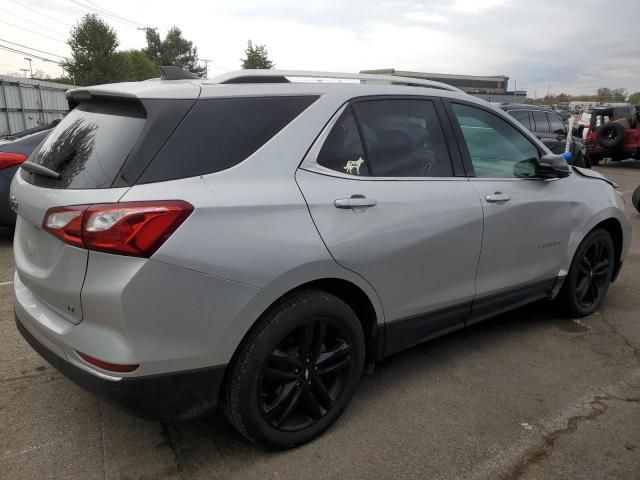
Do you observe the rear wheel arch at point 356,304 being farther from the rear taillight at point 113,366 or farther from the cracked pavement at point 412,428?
the rear taillight at point 113,366

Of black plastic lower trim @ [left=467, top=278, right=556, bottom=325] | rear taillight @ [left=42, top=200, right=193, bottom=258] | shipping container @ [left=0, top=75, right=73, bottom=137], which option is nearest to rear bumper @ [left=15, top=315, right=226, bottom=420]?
rear taillight @ [left=42, top=200, right=193, bottom=258]

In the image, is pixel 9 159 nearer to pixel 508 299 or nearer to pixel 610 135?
pixel 508 299

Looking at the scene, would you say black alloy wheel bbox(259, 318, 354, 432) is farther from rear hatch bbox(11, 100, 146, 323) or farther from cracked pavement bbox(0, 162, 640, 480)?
rear hatch bbox(11, 100, 146, 323)

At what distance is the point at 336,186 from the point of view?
2498 mm

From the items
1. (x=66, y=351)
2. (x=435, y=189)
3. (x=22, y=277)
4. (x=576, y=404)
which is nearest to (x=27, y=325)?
(x=22, y=277)

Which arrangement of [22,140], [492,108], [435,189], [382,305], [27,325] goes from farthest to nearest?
[22,140] → [492,108] → [435,189] → [382,305] → [27,325]

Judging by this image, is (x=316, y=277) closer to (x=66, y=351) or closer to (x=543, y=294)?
(x=66, y=351)

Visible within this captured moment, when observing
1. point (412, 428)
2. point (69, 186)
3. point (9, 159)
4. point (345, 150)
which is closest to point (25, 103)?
point (9, 159)

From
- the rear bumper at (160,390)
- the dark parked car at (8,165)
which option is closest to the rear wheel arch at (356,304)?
the rear bumper at (160,390)

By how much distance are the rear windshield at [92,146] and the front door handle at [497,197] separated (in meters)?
2.02

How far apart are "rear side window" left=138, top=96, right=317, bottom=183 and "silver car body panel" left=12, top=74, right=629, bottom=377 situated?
4cm

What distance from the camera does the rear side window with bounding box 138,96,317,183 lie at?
2.11 meters

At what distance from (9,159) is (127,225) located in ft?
15.7

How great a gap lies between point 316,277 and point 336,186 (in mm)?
445
